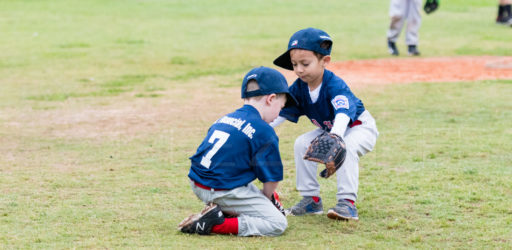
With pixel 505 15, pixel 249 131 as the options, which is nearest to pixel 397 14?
pixel 505 15

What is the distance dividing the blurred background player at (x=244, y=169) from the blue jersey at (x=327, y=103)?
407mm

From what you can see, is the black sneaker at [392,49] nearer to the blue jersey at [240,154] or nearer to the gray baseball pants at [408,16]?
the gray baseball pants at [408,16]

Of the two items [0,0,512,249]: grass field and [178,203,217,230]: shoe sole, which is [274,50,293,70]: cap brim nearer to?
[0,0,512,249]: grass field

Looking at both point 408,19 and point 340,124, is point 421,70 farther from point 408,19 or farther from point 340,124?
point 340,124

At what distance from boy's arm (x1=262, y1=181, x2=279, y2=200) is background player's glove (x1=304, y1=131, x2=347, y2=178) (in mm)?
258

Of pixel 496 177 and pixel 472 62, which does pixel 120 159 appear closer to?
pixel 496 177

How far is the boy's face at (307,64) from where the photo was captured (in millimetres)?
4555

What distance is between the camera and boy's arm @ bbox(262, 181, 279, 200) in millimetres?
4223

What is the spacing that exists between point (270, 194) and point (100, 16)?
16304 mm

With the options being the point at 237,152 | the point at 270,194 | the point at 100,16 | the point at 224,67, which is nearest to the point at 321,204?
the point at 270,194

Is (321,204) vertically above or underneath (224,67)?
above

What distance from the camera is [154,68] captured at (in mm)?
12109

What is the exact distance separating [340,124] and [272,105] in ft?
1.46

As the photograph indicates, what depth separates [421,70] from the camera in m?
11.7
